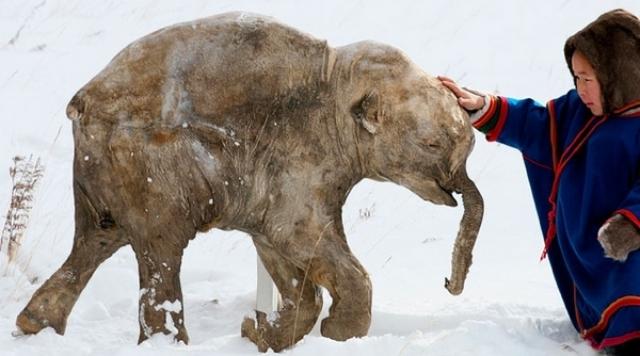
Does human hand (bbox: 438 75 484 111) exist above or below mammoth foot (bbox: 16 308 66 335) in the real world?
above

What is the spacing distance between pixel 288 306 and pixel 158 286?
55 cm

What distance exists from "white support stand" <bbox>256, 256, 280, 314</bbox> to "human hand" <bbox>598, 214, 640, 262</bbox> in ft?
5.05

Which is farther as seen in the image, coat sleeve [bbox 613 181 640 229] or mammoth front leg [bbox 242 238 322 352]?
mammoth front leg [bbox 242 238 322 352]

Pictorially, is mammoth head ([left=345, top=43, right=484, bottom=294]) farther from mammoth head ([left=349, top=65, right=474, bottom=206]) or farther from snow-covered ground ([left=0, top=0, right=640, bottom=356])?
snow-covered ground ([left=0, top=0, right=640, bottom=356])

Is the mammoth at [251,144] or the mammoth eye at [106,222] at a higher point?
the mammoth at [251,144]

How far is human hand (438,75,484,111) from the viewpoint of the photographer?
4125 millimetres

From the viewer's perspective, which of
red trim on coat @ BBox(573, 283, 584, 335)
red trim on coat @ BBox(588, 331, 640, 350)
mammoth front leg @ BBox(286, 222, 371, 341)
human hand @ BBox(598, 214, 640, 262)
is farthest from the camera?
red trim on coat @ BBox(573, 283, 584, 335)

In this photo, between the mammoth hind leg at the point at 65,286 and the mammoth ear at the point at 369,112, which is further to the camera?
the mammoth hind leg at the point at 65,286

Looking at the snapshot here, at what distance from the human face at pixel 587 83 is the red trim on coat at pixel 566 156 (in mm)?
34

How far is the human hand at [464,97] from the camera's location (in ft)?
13.5

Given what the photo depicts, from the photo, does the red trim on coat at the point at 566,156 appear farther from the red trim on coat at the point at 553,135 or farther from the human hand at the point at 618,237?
the human hand at the point at 618,237

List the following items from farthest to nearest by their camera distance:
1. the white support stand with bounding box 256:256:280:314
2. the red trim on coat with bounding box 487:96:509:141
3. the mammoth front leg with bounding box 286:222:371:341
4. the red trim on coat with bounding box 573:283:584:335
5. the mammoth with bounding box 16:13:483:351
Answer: the white support stand with bounding box 256:256:280:314, the red trim on coat with bounding box 487:96:509:141, the red trim on coat with bounding box 573:283:584:335, the mammoth front leg with bounding box 286:222:371:341, the mammoth with bounding box 16:13:483:351

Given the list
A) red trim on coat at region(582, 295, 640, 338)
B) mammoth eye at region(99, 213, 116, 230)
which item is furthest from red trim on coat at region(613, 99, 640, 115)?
mammoth eye at region(99, 213, 116, 230)

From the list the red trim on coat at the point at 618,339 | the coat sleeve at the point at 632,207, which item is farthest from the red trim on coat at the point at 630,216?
the red trim on coat at the point at 618,339
